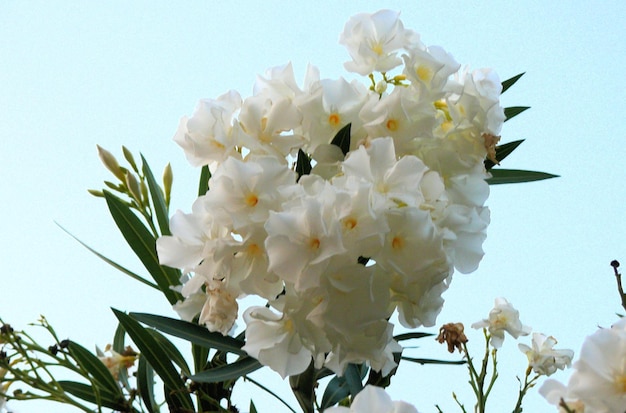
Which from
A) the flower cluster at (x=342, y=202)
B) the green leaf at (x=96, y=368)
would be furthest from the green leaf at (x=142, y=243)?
the flower cluster at (x=342, y=202)

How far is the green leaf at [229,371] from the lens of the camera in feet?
3.10

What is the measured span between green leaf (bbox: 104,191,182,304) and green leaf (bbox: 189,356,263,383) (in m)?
0.17

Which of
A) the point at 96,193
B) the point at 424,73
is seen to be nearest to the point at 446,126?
the point at 424,73

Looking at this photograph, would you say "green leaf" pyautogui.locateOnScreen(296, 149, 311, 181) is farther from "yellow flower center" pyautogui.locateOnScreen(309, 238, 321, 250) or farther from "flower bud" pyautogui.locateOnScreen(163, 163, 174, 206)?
"flower bud" pyautogui.locateOnScreen(163, 163, 174, 206)

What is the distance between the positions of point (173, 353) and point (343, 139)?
1.52ft

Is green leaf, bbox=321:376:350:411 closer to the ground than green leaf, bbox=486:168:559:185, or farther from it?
closer to the ground

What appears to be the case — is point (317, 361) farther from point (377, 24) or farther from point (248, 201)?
point (377, 24)

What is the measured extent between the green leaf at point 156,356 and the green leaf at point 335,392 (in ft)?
0.62

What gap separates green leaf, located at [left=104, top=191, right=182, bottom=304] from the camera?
111 cm

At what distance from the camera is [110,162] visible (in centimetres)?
109

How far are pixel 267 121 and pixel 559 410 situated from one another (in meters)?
0.42

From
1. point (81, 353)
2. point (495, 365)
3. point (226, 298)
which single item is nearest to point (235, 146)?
point (226, 298)

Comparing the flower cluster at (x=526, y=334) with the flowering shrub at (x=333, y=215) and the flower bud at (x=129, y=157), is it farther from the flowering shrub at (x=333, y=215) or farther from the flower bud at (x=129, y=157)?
the flower bud at (x=129, y=157)

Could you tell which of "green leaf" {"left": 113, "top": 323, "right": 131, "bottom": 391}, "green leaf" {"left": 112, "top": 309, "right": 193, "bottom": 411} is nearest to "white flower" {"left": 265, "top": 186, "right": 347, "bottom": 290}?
"green leaf" {"left": 112, "top": 309, "right": 193, "bottom": 411}
